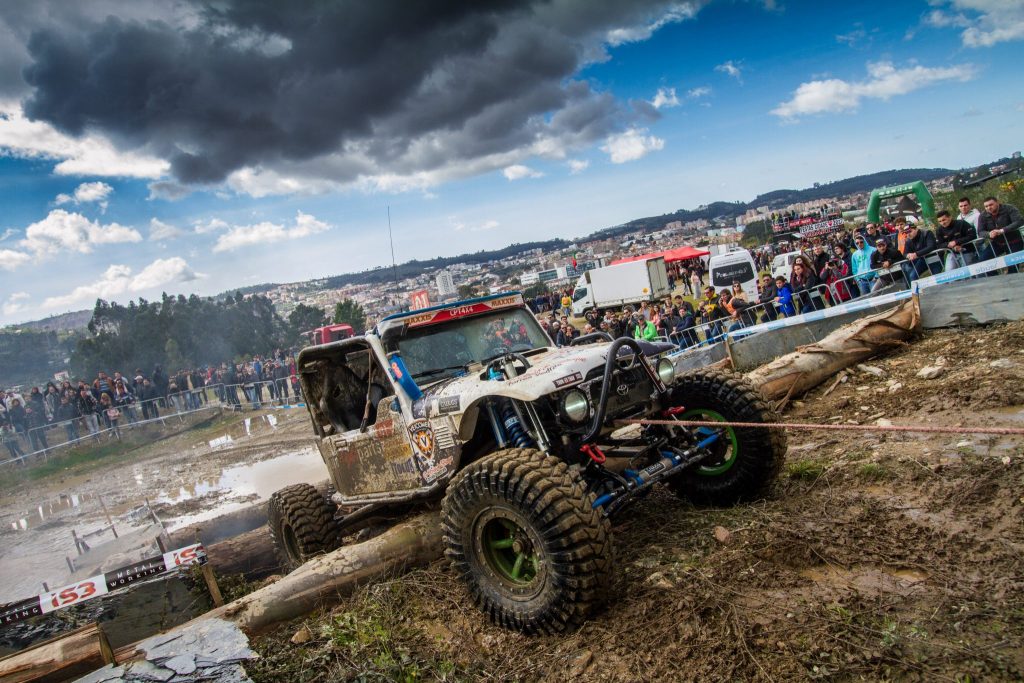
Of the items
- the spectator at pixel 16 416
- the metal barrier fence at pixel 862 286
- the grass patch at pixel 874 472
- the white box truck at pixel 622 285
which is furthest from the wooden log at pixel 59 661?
the white box truck at pixel 622 285

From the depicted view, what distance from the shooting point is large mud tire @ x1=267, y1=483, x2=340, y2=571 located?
5.80 metres

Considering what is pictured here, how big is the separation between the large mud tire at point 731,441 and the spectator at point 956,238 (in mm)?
6852

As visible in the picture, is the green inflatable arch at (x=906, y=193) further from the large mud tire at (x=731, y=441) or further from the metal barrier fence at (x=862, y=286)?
the large mud tire at (x=731, y=441)

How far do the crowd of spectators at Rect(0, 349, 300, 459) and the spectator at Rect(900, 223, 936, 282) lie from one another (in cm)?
1709

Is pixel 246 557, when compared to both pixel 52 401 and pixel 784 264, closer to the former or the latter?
pixel 52 401

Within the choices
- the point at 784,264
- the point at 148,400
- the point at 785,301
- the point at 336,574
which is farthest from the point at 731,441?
the point at 148,400

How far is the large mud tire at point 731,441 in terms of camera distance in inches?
185

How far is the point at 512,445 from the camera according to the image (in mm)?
4438

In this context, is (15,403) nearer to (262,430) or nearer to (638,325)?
(262,430)

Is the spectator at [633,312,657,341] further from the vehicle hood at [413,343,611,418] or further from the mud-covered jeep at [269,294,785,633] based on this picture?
the vehicle hood at [413,343,611,418]

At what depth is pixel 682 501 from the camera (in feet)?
17.2

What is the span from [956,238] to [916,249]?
0.61 metres

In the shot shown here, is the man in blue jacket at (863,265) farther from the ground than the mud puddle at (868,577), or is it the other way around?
the man in blue jacket at (863,265)

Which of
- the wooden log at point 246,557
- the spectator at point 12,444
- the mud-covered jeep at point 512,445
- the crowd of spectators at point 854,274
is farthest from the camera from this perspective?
the spectator at point 12,444
